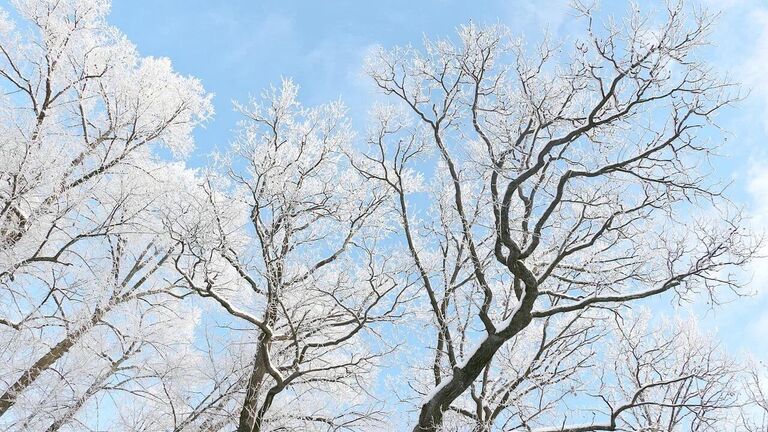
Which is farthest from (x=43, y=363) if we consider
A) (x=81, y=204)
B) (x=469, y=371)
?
(x=469, y=371)

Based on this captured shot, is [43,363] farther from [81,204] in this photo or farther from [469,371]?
[469,371]

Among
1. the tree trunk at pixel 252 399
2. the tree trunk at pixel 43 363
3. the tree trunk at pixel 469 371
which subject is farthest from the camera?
the tree trunk at pixel 252 399

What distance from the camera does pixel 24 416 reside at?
8.24 meters

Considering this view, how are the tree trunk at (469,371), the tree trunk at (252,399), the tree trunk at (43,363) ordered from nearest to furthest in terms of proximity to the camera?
the tree trunk at (469,371), the tree trunk at (43,363), the tree trunk at (252,399)

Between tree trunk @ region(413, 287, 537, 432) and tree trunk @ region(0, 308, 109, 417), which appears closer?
tree trunk @ region(413, 287, 537, 432)

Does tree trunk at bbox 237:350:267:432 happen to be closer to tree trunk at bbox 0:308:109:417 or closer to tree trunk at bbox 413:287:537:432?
tree trunk at bbox 413:287:537:432

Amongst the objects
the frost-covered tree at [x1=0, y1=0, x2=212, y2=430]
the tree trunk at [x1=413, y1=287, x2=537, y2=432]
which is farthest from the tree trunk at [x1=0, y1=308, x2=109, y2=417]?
the tree trunk at [x1=413, y1=287, x2=537, y2=432]

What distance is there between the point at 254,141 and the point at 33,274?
12.9 feet

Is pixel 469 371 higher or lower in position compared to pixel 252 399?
lower

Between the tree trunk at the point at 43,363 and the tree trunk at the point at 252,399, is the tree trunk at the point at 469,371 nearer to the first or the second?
the tree trunk at the point at 252,399

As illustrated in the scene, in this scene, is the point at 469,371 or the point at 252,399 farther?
the point at 252,399

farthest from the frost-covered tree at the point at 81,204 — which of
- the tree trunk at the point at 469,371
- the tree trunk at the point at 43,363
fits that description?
the tree trunk at the point at 469,371

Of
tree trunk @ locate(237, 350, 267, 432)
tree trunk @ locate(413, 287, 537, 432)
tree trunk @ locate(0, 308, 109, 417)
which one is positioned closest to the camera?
tree trunk @ locate(413, 287, 537, 432)

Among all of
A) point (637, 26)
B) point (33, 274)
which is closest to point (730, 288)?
point (637, 26)
